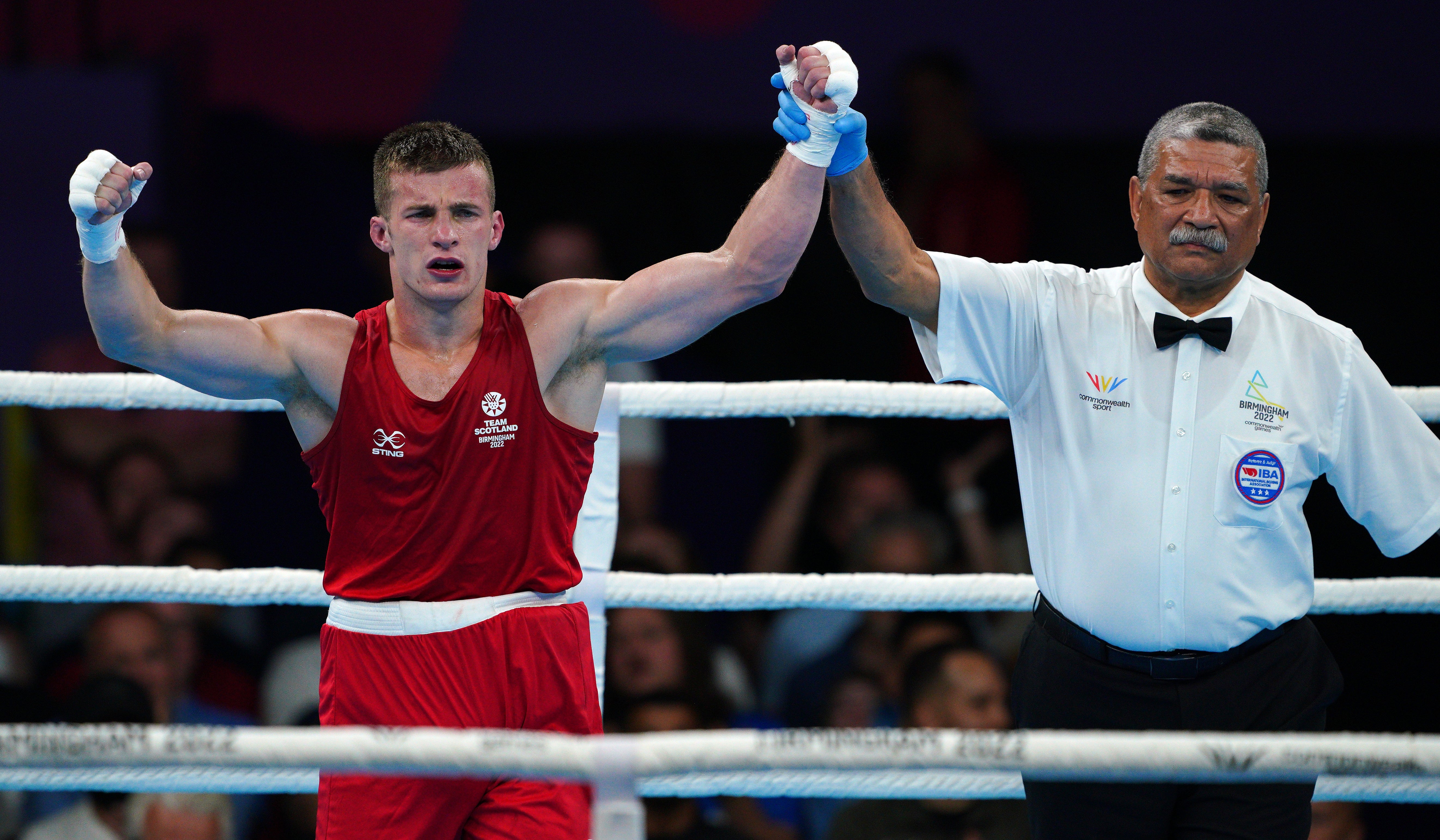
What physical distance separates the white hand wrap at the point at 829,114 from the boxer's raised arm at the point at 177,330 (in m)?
0.73

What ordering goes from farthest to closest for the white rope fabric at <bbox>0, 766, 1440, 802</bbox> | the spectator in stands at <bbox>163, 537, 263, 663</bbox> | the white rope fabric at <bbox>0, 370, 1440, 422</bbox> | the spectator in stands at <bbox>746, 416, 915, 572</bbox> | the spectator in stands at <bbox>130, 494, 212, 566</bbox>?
the spectator in stands at <bbox>746, 416, 915, 572</bbox>
the spectator in stands at <bbox>130, 494, 212, 566</bbox>
the spectator in stands at <bbox>163, 537, 263, 663</bbox>
the white rope fabric at <bbox>0, 370, 1440, 422</bbox>
the white rope fabric at <bbox>0, 766, 1440, 802</bbox>

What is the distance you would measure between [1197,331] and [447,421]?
1106 mm

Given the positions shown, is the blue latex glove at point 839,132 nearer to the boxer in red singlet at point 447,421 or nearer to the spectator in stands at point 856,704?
the boxer in red singlet at point 447,421

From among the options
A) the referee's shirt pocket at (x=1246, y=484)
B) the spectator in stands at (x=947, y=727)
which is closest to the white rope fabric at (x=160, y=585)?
the spectator in stands at (x=947, y=727)

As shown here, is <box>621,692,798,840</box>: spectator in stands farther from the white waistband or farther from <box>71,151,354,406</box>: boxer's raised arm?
<box>71,151,354,406</box>: boxer's raised arm

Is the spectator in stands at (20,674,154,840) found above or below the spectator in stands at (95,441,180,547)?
below

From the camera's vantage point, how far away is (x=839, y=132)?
1951 mm

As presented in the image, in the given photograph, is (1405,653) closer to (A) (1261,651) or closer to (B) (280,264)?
(A) (1261,651)

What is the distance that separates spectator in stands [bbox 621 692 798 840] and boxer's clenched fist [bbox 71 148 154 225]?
1561 millimetres

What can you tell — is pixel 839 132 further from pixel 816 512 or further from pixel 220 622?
pixel 220 622

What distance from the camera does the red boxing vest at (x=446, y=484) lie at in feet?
6.41

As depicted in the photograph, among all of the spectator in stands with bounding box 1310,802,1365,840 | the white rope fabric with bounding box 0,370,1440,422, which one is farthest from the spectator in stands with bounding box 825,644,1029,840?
the white rope fabric with bounding box 0,370,1440,422

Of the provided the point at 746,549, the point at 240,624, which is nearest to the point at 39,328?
the point at 240,624

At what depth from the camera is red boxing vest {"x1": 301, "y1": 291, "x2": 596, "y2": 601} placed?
1.95m
